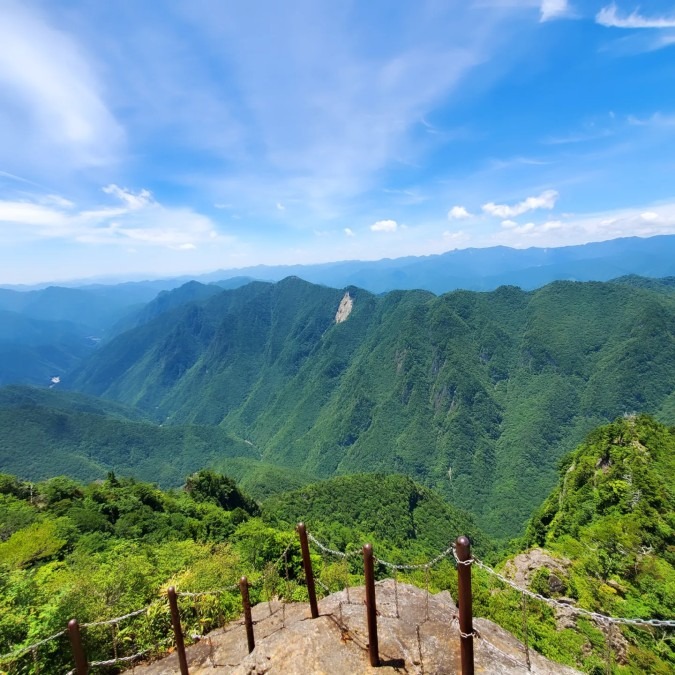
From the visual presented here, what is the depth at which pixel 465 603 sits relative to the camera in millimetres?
7914

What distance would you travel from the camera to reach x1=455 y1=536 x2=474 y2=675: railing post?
772 centimetres

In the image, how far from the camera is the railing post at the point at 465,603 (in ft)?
25.3

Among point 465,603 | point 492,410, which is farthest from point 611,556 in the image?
point 492,410

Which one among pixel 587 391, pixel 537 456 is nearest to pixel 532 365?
pixel 587 391

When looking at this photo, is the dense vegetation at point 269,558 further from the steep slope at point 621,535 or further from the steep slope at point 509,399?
the steep slope at point 509,399

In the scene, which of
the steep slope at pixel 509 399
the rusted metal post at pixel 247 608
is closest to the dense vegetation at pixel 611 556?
the rusted metal post at pixel 247 608

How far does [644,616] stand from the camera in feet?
72.2

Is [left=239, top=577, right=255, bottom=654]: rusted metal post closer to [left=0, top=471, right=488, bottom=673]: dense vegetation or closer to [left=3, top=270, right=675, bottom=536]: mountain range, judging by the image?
[left=0, top=471, right=488, bottom=673]: dense vegetation

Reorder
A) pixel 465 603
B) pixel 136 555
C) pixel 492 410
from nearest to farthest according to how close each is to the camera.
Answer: pixel 465 603, pixel 136 555, pixel 492 410

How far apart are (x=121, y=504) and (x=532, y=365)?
6765 inches

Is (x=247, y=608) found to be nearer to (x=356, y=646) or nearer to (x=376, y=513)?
(x=356, y=646)

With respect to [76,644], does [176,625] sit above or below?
below

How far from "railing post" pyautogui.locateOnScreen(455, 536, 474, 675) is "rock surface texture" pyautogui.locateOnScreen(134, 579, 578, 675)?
238cm

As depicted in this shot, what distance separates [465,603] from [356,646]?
14.0ft
